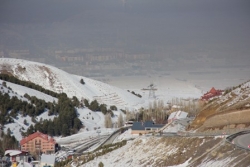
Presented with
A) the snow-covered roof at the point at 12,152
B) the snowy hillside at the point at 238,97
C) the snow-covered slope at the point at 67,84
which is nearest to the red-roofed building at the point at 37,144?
the snow-covered roof at the point at 12,152

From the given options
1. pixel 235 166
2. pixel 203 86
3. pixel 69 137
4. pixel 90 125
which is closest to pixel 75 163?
pixel 235 166

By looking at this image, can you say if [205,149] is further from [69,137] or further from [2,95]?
[2,95]

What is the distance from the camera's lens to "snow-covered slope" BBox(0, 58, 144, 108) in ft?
133

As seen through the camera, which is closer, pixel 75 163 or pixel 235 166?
pixel 235 166

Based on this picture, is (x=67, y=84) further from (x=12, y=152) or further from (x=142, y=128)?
(x=12, y=152)

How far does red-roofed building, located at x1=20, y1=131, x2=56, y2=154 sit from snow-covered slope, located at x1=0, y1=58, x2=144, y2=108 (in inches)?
476

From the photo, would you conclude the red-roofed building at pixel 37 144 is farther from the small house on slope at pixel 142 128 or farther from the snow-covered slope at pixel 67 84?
the snow-covered slope at pixel 67 84

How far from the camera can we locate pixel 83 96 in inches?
1575

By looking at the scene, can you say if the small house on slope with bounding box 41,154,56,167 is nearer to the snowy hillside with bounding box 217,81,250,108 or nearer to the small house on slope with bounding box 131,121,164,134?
the small house on slope with bounding box 131,121,164,134

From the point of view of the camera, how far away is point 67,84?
4172 centimetres

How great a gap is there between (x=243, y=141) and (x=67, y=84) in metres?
26.8

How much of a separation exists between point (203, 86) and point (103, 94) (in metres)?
10.0

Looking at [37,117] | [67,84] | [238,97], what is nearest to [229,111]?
[238,97]

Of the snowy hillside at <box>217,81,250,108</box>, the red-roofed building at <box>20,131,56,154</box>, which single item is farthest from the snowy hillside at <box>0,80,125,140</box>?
the snowy hillside at <box>217,81,250,108</box>
